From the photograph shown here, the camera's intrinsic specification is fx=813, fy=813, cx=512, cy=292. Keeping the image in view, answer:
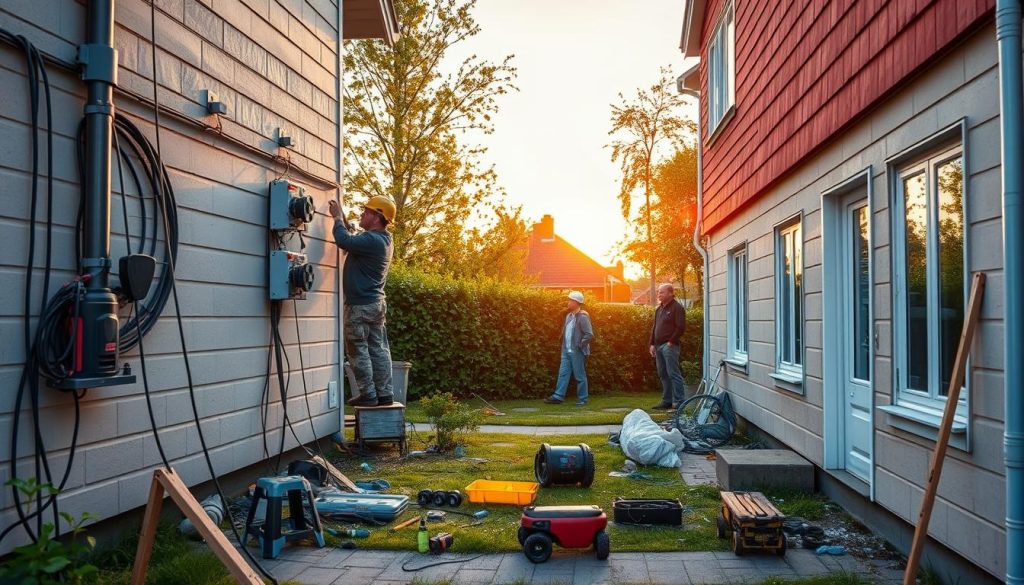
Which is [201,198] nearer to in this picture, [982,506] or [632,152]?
[982,506]

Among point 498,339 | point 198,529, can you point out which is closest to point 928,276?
point 198,529

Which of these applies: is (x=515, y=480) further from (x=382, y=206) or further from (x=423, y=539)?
(x=382, y=206)

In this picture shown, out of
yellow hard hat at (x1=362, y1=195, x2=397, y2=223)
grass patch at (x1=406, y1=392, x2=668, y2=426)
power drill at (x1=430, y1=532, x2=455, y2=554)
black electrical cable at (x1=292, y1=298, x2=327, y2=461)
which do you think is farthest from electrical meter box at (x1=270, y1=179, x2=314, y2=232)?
grass patch at (x1=406, y1=392, x2=668, y2=426)

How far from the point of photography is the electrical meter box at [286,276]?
6160mm

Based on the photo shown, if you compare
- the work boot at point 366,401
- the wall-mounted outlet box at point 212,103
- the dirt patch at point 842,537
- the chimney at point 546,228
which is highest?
the chimney at point 546,228

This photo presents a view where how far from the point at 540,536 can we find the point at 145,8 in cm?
368

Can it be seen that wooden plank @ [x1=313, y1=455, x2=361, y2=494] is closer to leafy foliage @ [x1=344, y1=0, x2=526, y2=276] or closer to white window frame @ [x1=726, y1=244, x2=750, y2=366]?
white window frame @ [x1=726, y1=244, x2=750, y2=366]

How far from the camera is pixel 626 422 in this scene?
26.4 ft

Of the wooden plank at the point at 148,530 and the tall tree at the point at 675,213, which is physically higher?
the tall tree at the point at 675,213

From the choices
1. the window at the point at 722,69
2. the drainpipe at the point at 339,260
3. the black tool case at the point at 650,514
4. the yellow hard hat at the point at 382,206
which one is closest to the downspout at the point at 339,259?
the drainpipe at the point at 339,260

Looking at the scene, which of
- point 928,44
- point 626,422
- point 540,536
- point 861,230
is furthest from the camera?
point 626,422

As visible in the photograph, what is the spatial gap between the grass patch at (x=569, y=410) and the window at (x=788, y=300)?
124 inches

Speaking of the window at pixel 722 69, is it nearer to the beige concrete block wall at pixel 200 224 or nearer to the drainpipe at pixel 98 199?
the beige concrete block wall at pixel 200 224

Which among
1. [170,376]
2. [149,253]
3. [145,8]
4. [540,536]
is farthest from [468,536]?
[145,8]
